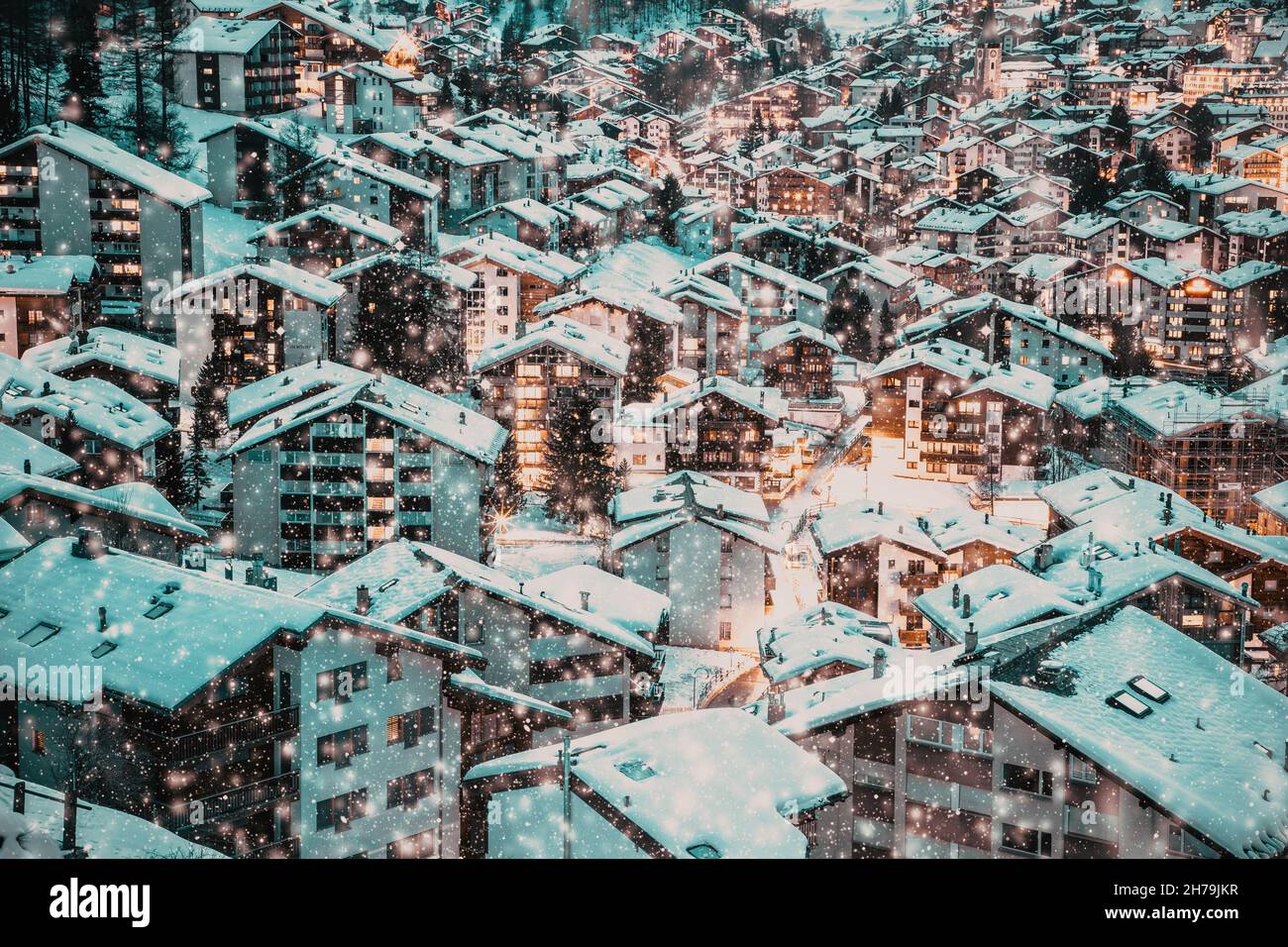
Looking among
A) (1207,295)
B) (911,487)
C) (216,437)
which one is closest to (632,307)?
(911,487)

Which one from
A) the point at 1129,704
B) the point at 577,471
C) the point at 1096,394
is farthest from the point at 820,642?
the point at 1096,394

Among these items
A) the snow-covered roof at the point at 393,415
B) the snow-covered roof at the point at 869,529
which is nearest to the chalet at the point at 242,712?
the snow-covered roof at the point at 393,415

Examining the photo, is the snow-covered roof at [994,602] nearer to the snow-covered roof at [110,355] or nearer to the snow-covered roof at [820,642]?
the snow-covered roof at [820,642]

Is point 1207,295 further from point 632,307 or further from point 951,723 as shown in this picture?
point 951,723

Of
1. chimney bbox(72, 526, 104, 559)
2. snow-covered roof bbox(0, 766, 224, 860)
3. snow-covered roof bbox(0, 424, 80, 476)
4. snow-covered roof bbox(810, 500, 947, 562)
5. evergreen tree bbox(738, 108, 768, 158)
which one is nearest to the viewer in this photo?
snow-covered roof bbox(0, 766, 224, 860)

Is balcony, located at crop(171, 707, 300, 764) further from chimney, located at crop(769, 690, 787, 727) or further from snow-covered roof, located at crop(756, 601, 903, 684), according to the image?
snow-covered roof, located at crop(756, 601, 903, 684)

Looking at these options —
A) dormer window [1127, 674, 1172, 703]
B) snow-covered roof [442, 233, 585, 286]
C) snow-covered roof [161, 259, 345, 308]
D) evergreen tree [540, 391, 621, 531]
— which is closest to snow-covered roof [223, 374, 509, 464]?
evergreen tree [540, 391, 621, 531]

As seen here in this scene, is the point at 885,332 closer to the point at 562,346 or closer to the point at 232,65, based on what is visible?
the point at 562,346
